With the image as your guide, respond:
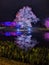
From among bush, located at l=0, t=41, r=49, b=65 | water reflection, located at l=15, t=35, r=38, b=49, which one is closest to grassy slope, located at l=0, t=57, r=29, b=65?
bush, located at l=0, t=41, r=49, b=65

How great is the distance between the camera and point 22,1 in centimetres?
202

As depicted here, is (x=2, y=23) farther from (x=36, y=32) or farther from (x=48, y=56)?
(x=48, y=56)

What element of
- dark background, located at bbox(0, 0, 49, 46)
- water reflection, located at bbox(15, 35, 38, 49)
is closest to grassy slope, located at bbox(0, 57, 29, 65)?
water reflection, located at bbox(15, 35, 38, 49)

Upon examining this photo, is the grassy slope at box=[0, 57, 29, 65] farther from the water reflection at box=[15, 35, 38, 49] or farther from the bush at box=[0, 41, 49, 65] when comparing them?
the water reflection at box=[15, 35, 38, 49]

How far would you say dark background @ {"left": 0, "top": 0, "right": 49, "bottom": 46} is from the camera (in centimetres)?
199

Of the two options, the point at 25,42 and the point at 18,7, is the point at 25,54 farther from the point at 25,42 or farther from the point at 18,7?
the point at 18,7

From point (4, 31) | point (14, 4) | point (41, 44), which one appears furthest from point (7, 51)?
point (14, 4)

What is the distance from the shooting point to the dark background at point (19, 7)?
6.52 feet

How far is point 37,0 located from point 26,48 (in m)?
0.50

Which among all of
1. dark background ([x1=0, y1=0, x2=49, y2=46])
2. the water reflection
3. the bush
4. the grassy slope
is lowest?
the grassy slope

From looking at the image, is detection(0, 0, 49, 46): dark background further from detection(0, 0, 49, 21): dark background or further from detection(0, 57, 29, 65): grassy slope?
detection(0, 57, 29, 65): grassy slope

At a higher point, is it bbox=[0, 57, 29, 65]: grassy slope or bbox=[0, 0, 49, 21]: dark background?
bbox=[0, 0, 49, 21]: dark background

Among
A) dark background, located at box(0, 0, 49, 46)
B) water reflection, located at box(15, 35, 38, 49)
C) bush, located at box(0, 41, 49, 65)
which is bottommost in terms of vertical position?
bush, located at box(0, 41, 49, 65)

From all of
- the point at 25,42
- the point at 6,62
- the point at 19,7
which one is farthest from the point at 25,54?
the point at 19,7
